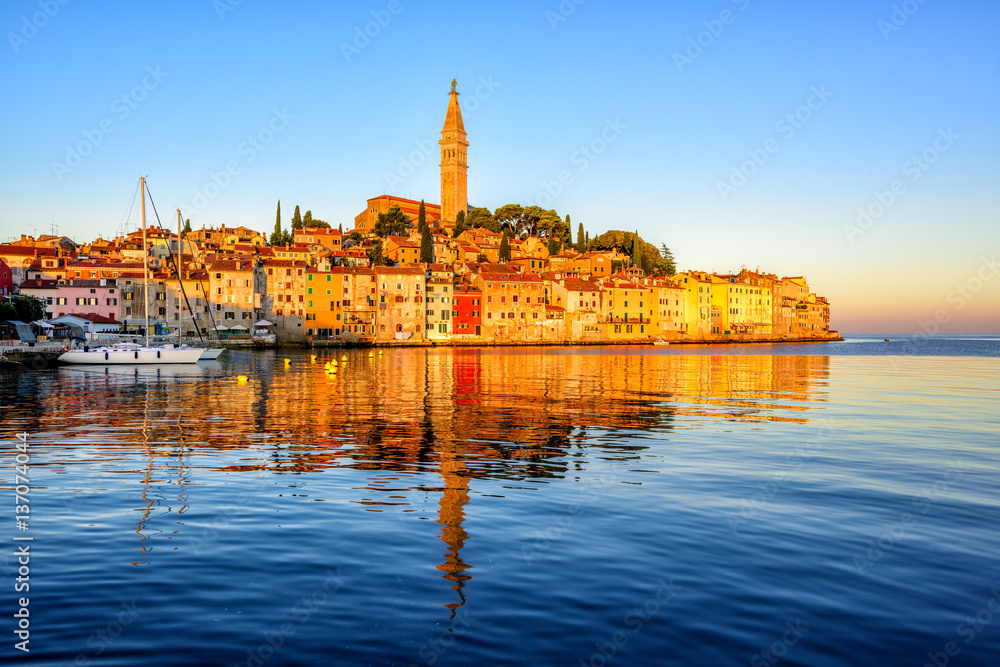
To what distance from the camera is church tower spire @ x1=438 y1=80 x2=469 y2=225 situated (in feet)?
498

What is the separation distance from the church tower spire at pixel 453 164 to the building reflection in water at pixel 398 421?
377 ft

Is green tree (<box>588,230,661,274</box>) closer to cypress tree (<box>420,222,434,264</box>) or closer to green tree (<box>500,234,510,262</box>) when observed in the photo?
green tree (<box>500,234,510,262</box>)

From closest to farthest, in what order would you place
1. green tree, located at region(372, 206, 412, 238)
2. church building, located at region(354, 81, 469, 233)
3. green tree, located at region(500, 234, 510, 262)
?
green tree, located at region(500, 234, 510, 262), green tree, located at region(372, 206, 412, 238), church building, located at region(354, 81, 469, 233)

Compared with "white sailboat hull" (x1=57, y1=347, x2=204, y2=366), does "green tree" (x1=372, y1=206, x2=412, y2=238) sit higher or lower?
higher

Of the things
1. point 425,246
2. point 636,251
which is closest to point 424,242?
point 425,246

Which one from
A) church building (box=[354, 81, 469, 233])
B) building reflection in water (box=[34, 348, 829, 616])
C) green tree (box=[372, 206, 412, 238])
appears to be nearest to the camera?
building reflection in water (box=[34, 348, 829, 616])

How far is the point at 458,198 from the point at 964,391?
126989mm

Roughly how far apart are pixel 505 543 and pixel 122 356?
151 feet

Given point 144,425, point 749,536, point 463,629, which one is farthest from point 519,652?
point 144,425

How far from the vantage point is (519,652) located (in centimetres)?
577

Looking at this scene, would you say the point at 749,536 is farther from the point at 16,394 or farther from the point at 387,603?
the point at 16,394

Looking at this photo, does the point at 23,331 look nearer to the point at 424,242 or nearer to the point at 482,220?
the point at 424,242

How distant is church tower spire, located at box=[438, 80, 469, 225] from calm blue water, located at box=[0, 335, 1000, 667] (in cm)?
13512

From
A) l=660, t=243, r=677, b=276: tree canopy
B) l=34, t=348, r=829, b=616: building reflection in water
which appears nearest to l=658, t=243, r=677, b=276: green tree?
l=660, t=243, r=677, b=276: tree canopy
